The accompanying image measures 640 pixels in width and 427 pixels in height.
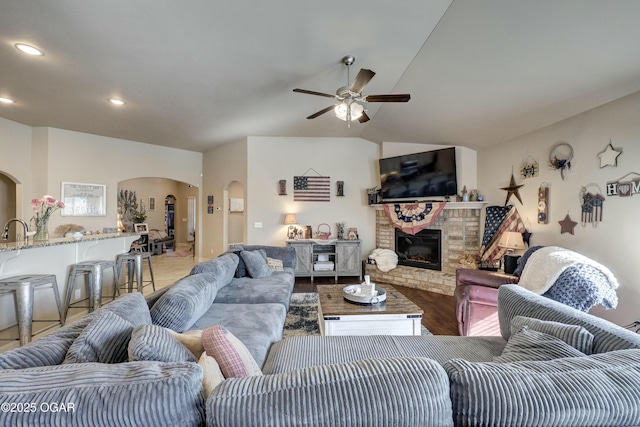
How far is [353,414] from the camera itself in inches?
27.9

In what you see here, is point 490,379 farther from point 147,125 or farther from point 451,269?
point 147,125

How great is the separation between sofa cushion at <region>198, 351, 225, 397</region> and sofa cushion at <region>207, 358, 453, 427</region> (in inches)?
6.6

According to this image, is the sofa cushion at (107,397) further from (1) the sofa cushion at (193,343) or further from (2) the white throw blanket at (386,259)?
(2) the white throw blanket at (386,259)

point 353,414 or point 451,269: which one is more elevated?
point 353,414

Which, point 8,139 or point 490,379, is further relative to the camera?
point 8,139

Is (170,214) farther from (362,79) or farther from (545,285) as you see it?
(545,285)

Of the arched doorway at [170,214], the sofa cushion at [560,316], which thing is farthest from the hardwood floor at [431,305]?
the arched doorway at [170,214]

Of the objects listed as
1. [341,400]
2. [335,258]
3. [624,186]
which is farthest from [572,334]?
[335,258]

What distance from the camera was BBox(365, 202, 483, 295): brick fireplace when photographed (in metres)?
4.51

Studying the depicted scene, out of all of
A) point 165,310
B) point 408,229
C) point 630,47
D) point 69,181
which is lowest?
point 165,310

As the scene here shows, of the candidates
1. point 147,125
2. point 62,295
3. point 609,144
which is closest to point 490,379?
point 609,144

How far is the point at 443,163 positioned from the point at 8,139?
7.20 meters

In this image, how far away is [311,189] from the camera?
565 centimetres

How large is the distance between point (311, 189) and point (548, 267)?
4067mm
